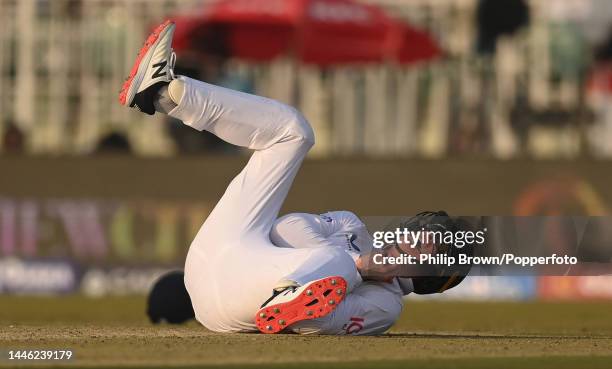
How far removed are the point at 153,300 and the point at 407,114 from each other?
8.75 m

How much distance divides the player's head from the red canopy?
7.24 meters

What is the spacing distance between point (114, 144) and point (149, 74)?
11.0 m

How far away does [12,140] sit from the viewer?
1872 centimetres

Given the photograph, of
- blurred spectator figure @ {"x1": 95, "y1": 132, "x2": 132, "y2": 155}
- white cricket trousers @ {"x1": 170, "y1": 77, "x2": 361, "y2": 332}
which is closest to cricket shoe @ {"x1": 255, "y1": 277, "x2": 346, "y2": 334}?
white cricket trousers @ {"x1": 170, "y1": 77, "x2": 361, "y2": 332}

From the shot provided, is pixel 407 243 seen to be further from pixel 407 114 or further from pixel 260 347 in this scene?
pixel 407 114

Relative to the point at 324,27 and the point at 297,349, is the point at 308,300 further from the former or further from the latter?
the point at 324,27

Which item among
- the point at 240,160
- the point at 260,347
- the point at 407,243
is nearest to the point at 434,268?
the point at 407,243

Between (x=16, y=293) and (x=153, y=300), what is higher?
(x=153, y=300)

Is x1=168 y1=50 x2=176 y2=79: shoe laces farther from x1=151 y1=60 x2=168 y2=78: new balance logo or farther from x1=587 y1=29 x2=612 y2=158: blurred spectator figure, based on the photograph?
x1=587 y1=29 x2=612 y2=158: blurred spectator figure

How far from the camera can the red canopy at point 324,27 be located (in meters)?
18.3

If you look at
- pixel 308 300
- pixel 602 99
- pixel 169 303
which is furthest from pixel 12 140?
pixel 308 300

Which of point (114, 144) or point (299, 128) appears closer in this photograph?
point (299, 128)

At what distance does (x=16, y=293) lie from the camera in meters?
18.1

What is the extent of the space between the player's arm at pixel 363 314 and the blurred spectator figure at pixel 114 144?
408 inches
